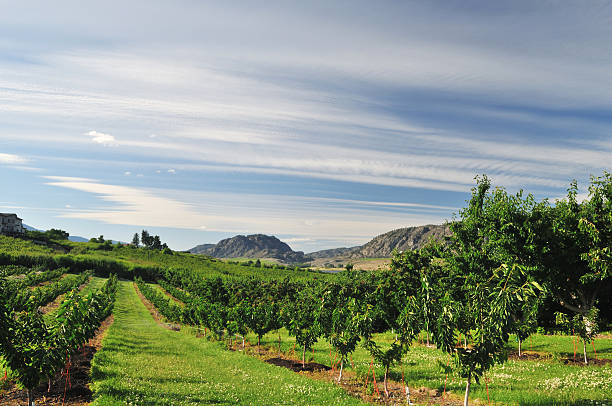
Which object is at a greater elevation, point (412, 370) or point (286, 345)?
point (412, 370)

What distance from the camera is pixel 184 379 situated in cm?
2166

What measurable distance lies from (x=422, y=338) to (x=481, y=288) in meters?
33.0

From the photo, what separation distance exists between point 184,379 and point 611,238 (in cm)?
4109

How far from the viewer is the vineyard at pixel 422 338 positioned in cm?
1599

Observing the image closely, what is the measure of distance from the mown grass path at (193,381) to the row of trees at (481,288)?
487 centimetres

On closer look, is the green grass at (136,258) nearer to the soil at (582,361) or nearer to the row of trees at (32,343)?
the soil at (582,361)

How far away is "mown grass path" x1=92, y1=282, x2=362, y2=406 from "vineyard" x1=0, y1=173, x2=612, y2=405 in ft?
0.45

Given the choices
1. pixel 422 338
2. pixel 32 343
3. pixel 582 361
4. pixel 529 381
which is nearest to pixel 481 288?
pixel 529 381

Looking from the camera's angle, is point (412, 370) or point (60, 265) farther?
point (60, 265)

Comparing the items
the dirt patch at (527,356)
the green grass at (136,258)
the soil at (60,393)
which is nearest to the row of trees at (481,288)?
the dirt patch at (527,356)

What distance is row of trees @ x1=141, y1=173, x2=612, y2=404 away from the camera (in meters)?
16.0

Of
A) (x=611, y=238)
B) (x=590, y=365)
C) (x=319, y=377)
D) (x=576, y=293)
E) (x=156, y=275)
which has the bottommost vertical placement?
(x=156, y=275)

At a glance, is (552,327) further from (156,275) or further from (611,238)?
(156,275)

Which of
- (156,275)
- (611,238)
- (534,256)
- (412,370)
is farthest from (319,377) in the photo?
(156,275)
